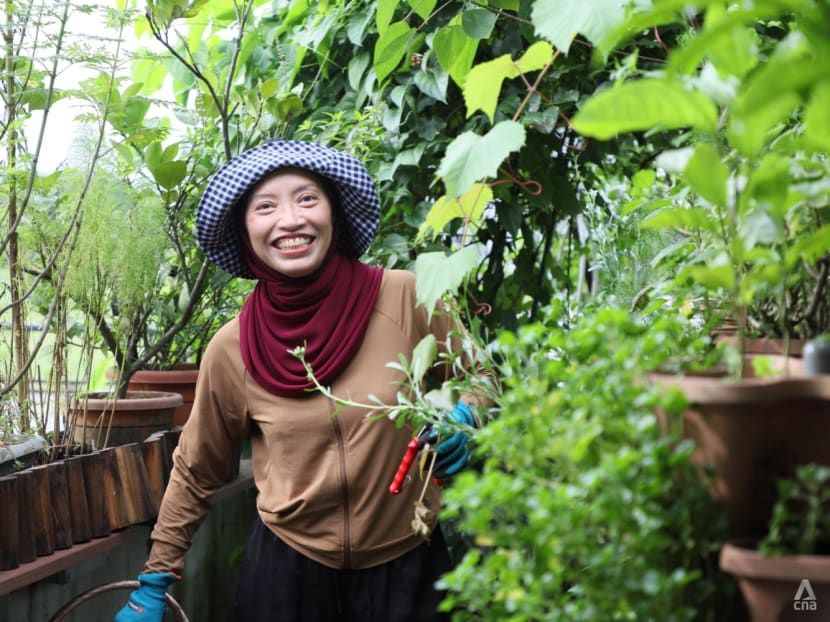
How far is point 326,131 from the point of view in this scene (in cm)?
208

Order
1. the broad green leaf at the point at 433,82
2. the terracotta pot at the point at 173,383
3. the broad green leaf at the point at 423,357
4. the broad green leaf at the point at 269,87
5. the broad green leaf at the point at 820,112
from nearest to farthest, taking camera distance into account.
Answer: the broad green leaf at the point at 820,112 → the broad green leaf at the point at 423,357 → the broad green leaf at the point at 433,82 → the broad green leaf at the point at 269,87 → the terracotta pot at the point at 173,383

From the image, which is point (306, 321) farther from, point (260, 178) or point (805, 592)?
point (805, 592)

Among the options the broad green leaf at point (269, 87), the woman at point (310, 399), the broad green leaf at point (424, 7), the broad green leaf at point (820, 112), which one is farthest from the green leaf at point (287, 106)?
the broad green leaf at point (820, 112)

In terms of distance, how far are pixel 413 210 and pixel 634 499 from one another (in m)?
1.60

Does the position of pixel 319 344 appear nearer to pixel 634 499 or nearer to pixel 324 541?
pixel 324 541

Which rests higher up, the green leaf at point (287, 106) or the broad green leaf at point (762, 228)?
the green leaf at point (287, 106)

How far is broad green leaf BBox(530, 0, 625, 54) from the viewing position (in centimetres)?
94

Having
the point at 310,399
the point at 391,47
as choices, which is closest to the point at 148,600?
the point at 310,399

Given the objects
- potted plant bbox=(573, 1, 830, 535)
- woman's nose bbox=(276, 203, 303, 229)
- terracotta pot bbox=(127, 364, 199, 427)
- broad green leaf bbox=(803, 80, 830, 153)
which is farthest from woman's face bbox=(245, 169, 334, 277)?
broad green leaf bbox=(803, 80, 830, 153)

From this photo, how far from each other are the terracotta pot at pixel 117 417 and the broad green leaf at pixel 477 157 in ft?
3.73

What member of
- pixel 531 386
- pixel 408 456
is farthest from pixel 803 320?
pixel 408 456

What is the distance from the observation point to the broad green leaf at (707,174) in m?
0.57

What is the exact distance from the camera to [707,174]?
577mm

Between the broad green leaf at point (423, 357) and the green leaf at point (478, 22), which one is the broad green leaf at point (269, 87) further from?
the broad green leaf at point (423, 357)
